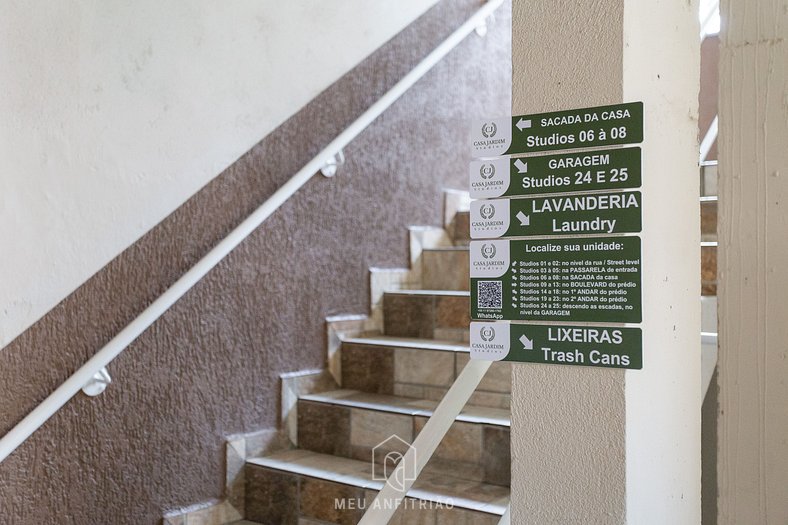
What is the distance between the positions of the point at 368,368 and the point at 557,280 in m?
1.58

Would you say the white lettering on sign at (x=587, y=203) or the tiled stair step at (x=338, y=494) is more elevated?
the white lettering on sign at (x=587, y=203)

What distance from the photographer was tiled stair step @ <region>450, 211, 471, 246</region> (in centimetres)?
337

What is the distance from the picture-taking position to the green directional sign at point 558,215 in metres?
1.19

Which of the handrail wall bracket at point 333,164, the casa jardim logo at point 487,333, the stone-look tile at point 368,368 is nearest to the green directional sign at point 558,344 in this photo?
the casa jardim logo at point 487,333

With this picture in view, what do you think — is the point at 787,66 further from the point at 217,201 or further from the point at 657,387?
the point at 217,201

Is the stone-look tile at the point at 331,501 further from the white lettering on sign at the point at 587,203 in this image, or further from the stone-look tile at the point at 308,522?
the white lettering on sign at the point at 587,203

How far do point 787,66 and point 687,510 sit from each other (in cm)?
75

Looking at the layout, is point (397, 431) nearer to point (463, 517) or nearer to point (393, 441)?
point (393, 441)

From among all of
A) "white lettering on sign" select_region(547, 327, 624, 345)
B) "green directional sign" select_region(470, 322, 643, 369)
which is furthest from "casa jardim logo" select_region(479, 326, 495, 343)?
"white lettering on sign" select_region(547, 327, 624, 345)

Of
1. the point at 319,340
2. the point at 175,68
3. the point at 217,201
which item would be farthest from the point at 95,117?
the point at 319,340

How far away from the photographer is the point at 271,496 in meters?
2.37

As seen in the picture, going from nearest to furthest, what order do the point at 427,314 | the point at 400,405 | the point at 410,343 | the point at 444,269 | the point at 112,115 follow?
1. the point at 112,115
2. the point at 400,405
3. the point at 410,343
4. the point at 427,314
5. the point at 444,269

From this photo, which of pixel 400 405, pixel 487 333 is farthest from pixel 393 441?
pixel 487 333

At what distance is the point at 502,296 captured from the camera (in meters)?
1.31
